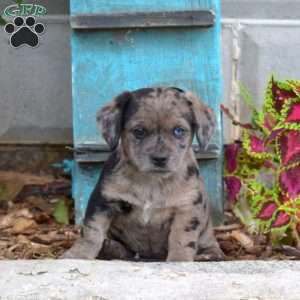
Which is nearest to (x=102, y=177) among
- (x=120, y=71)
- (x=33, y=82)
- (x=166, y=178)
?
(x=166, y=178)

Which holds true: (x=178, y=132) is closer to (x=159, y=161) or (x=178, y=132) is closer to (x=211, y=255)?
(x=159, y=161)

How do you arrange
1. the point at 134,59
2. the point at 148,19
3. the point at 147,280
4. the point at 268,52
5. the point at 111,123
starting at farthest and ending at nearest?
the point at 268,52
the point at 134,59
the point at 148,19
the point at 111,123
the point at 147,280

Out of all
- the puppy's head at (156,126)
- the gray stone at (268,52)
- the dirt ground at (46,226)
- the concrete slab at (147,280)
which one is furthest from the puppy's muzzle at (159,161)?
the gray stone at (268,52)

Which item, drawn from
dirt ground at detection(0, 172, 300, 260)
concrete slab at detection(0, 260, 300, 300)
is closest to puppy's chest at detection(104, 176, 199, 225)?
concrete slab at detection(0, 260, 300, 300)

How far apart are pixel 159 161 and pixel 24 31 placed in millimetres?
1795

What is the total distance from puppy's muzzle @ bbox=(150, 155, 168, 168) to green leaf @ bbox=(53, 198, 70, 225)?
127cm

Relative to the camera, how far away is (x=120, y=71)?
454cm

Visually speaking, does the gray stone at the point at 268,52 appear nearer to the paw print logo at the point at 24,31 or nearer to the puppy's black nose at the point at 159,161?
the paw print logo at the point at 24,31

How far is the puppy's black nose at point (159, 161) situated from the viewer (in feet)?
11.9

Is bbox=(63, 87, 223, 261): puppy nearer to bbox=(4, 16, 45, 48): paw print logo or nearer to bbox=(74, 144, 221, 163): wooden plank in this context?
bbox=(74, 144, 221, 163): wooden plank

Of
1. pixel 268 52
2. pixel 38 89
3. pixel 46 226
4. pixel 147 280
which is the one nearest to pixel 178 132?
pixel 147 280

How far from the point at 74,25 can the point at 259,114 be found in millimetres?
1084

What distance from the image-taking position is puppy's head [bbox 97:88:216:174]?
3.66 metres

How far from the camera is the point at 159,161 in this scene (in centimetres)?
363
